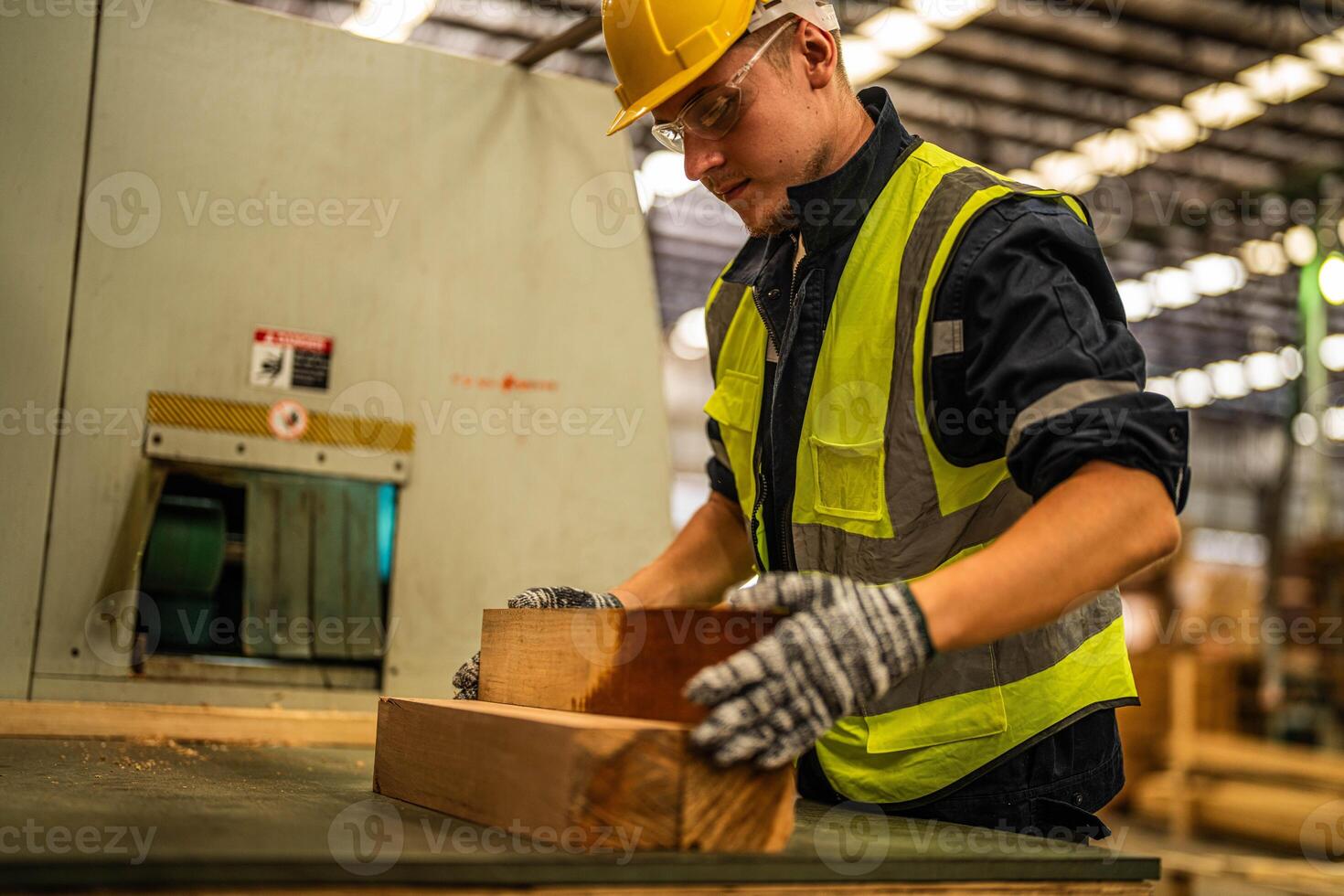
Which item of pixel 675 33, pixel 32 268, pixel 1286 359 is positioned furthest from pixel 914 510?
pixel 1286 359

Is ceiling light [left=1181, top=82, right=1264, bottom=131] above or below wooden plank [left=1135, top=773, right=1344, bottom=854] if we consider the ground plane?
above

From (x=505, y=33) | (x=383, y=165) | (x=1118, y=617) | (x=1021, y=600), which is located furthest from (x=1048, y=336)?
(x=505, y=33)

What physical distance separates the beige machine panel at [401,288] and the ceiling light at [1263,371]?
1522 centimetres

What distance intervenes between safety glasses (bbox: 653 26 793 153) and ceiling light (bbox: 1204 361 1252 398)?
1670 cm

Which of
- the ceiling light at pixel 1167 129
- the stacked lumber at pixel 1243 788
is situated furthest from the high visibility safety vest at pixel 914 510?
the ceiling light at pixel 1167 129

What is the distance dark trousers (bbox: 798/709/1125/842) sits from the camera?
1.66 meters

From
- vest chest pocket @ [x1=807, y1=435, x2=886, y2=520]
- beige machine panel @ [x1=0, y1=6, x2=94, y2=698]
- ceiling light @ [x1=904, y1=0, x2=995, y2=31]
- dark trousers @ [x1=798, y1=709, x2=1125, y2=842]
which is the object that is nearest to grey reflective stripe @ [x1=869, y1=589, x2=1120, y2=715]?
dark trousers @ [x1=798, y1=709, x2=1125, y2=842]

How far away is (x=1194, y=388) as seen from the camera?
17156 mm

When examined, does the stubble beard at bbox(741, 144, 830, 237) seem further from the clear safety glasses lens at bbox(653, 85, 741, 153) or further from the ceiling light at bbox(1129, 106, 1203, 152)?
the ceiling light at bbox(1129, 106, 1203, 152)

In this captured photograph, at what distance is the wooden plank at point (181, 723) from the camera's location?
2.27 m

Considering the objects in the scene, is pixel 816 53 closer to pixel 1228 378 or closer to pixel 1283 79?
pixel 1283 79

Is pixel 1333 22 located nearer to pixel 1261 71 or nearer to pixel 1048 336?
pixel 1261 71

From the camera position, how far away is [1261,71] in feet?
28.8

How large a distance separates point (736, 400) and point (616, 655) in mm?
725
